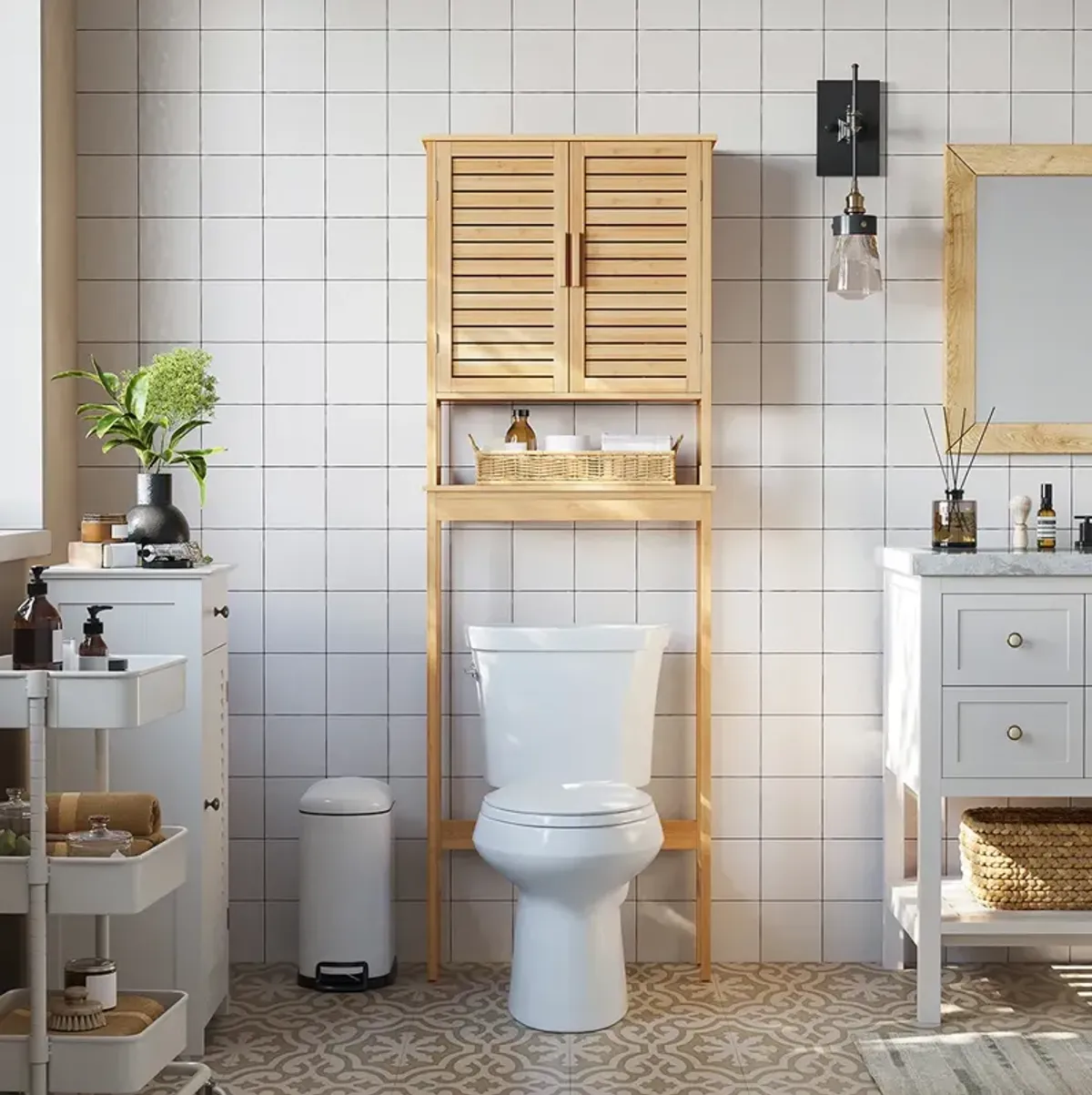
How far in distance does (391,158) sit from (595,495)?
3.19 feet

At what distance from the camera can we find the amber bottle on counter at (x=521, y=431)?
10.8 feet

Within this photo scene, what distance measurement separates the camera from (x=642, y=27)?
3404 millimetres

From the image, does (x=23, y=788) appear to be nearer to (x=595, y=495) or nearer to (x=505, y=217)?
(x=595, y=495)

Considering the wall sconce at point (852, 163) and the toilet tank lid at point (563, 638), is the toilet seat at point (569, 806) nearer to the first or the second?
the toilet tank lid at point (563, 638)

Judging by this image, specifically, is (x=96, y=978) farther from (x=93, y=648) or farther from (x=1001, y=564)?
(x=1001, y=564)

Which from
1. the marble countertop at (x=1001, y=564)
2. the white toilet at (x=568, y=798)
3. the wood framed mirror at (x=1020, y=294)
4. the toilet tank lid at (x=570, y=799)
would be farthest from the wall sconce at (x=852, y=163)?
the toilet tank lid at (x=570, y=799)

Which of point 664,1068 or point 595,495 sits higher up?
point 595,495

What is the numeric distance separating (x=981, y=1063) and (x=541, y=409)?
1.74 m

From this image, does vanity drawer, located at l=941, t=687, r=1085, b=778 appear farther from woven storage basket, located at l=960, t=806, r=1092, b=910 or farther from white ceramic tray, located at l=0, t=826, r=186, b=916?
white ceramic tray, located at l=0, t=826, r=186, b=916

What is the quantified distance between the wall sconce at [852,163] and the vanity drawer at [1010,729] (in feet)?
3.15

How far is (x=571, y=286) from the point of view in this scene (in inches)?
127

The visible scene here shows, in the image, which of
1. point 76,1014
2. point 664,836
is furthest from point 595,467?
point 76,1014

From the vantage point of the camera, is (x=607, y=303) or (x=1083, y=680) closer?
(x=1083, y=680)

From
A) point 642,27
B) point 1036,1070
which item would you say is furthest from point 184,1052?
point 642,27
